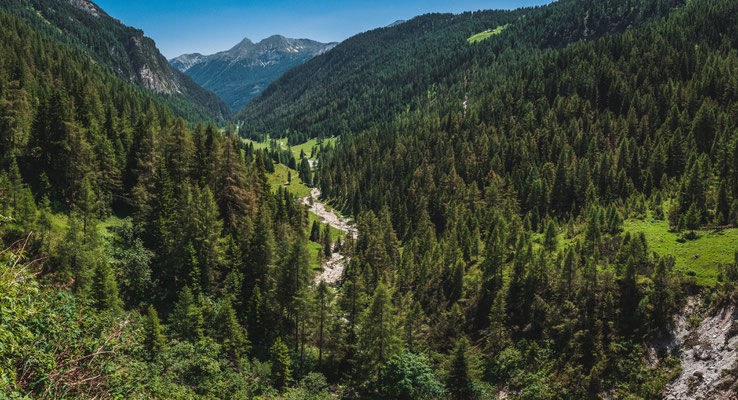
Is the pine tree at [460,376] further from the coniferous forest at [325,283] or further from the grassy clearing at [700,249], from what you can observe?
the grassy clearing at [700,249]

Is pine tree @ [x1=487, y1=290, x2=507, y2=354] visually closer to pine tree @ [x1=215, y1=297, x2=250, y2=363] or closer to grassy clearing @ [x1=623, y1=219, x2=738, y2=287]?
grassy clearing @ [x1=623, y1=219, x2=738, y2=287]

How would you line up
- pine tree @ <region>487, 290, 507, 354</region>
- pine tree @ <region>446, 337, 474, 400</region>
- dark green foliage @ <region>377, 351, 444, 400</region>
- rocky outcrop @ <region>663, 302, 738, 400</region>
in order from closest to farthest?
rocky outcrop @ <region>663, 302, 738, 400</region>, dark green foliage @ <region>377, 351, 444, 400</region>, pine tree @ <region>446, 337, 474, 400</region>, pine tree @ <region>487, 290, 507, 354</region>

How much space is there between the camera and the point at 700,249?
49.1 m

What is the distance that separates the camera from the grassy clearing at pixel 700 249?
44062mm

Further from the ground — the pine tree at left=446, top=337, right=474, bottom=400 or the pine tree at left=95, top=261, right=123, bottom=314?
the pine tree at left=95, top=261, right=123, bottom=314

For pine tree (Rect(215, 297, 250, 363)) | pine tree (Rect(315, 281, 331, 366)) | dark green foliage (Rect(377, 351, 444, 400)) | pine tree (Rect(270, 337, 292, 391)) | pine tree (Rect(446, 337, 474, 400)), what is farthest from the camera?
pine tree (Rect(315, 281, 331, 366))

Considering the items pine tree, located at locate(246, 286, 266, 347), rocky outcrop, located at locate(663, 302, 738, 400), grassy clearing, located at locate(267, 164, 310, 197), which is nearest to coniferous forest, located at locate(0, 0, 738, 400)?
rocky outcrop, located at locate(663, 302, 738, 400)

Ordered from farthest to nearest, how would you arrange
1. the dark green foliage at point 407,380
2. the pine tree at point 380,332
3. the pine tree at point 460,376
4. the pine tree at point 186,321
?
the pine tree at point 380,332 < the pine tree at point 186,321 < the pine tree at point 460,376 < the dark green foliage at point 407,380

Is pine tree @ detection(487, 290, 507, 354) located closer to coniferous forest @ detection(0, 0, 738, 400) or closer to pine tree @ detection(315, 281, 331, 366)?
coniferous forest @ detection(0, 0, 738, 400)

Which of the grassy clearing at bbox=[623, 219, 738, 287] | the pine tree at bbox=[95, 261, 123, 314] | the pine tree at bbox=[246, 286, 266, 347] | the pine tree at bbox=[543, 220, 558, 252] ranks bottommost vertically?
the pine tree at bbox=[246, 286, 266, 347]

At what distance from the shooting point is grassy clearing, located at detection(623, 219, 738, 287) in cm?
4406

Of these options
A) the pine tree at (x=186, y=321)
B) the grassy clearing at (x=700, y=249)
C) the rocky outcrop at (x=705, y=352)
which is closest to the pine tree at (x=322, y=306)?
the pine tree at (x=186, y=321)

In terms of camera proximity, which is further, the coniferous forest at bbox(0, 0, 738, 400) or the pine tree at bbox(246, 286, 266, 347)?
the pine tree at bbox(246, 286, 266, 347)

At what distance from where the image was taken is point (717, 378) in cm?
3566
